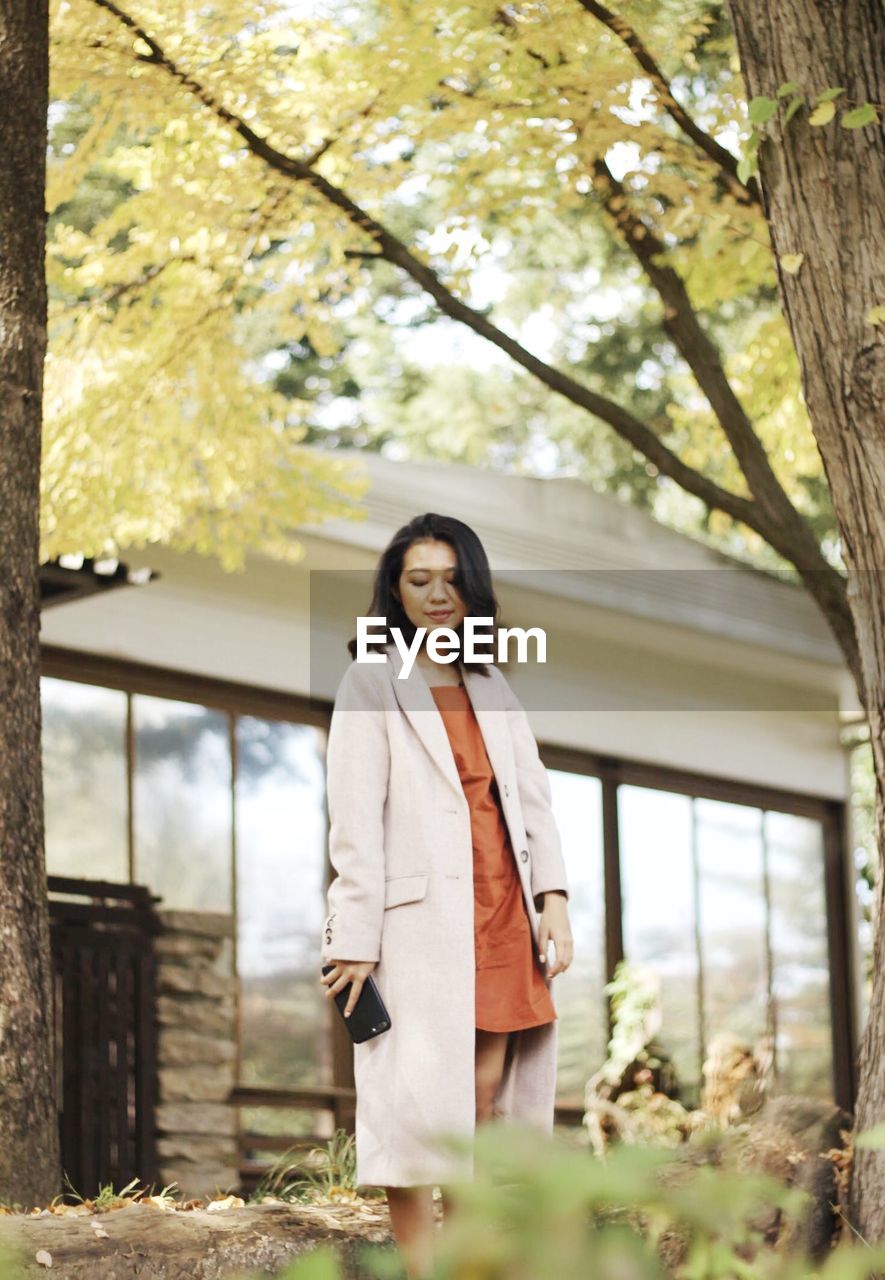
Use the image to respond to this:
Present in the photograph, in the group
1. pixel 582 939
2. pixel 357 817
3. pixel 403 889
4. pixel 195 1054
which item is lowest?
pixel 195 1054

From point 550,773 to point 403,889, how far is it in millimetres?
7846

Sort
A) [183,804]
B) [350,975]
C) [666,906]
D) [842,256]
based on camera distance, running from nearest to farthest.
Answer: [350,975], [842,256], [183,804], [666,906]

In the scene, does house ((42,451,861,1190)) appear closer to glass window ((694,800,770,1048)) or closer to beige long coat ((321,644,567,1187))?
glass window ((694,800,770,1048))

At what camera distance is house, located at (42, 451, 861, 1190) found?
9047 millimetres

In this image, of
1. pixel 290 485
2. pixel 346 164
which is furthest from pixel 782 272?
pixel 290 485

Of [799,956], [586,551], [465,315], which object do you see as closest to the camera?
[465,315]

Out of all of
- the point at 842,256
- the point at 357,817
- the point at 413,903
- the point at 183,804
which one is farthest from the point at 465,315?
the point at 413,903

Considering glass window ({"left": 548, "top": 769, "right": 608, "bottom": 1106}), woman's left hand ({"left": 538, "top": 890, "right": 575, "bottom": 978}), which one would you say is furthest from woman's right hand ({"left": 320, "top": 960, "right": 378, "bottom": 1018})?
glass window ({"left": 548, "top": 769, "right": 608, "bottom": 1106})

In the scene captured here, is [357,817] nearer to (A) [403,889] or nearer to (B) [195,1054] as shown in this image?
(A) [403,889]

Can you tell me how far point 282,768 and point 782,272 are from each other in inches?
235

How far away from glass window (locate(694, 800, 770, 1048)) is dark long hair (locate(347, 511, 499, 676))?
28.6 feet

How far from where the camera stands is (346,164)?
747cm

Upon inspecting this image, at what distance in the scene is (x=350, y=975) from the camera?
3674mm

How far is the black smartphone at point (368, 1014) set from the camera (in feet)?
12.1
